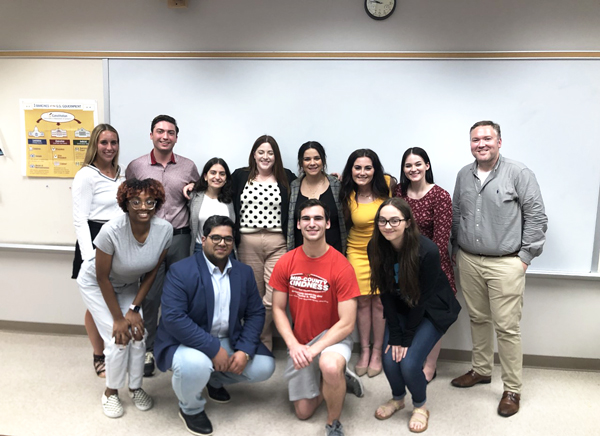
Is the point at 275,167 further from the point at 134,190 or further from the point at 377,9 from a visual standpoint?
the point at 377,9

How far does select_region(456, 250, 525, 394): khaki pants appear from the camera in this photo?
2223 millimetres

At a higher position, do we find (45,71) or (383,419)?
(45,71)

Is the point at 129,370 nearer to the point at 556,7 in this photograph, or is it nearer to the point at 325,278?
the point at 325,278

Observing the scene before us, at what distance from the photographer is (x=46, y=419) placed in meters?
2.12

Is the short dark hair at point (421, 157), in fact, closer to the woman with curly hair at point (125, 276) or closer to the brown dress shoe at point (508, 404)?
the brown dress shoe at point (508, 404)

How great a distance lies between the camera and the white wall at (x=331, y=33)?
101 inches

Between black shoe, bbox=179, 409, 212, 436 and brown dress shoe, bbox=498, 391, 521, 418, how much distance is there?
62.0 inches

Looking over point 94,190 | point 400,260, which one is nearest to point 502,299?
point 400,260

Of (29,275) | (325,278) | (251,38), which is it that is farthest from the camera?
(29,275)

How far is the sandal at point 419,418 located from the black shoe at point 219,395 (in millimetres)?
1013

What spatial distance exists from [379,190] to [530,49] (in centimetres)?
135

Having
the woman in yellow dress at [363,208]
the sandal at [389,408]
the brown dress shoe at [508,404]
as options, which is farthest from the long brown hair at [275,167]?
the brown dress shoe at [508,404]

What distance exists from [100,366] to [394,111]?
2522 millimetres

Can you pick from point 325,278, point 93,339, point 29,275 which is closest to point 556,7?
point 325,278
